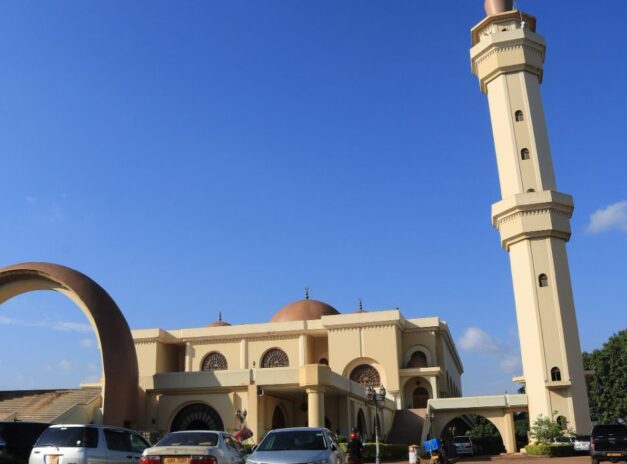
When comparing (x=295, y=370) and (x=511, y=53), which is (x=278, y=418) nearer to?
(x=295, y=370)

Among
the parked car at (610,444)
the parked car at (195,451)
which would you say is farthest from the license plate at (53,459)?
the parked car at (610,444)

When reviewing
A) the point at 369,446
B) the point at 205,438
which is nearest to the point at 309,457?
the point at 205,438

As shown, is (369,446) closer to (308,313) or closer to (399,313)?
(399,313)

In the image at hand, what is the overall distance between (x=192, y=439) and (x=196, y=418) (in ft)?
61.2

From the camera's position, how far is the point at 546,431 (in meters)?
30.1

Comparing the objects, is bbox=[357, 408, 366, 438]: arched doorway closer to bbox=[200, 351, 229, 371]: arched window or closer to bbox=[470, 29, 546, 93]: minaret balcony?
bbox=[200, 351, 229, 371]: arched window

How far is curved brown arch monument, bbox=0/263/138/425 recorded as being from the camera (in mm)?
27141

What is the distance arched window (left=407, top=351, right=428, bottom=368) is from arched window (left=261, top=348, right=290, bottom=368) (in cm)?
801

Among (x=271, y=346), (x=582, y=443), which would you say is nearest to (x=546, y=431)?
(x=582, y=443)

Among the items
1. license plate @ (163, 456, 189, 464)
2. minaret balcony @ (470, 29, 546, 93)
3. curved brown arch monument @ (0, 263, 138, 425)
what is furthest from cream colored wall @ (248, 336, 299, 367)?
license plate @ (163, 456, 189, 464)

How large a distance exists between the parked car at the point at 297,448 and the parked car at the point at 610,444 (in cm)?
1003

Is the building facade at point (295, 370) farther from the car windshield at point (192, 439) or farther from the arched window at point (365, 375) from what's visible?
the car windshield at point (192, 439)

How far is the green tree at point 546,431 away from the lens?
3000 centimetres

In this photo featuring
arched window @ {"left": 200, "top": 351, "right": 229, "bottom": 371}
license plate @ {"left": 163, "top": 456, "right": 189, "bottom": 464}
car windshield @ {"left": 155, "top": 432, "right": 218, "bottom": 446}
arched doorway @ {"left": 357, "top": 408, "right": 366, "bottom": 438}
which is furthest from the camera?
arched window @ {"left": 200, "top": 351, "right": 229, "bottom": 371}
